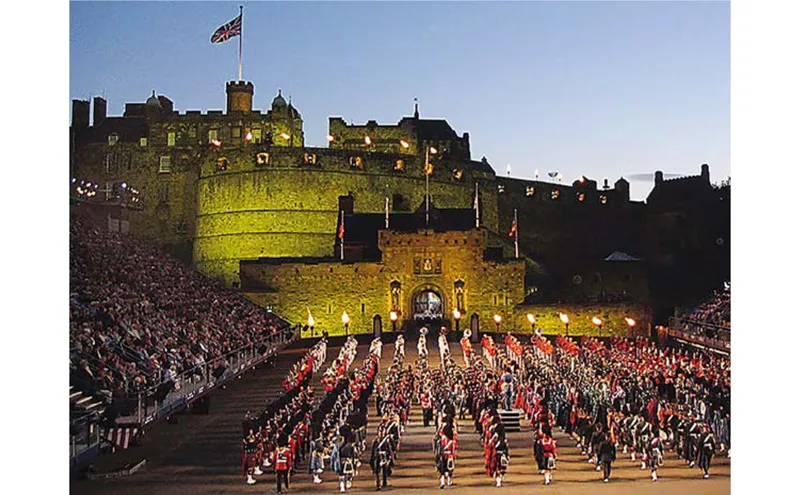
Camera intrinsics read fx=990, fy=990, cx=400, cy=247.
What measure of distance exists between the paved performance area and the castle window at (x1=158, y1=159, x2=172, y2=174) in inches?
1009

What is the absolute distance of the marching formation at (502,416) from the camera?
14.2 m

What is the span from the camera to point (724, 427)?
16484 mm

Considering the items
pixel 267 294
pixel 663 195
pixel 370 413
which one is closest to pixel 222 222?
pixel 267 294

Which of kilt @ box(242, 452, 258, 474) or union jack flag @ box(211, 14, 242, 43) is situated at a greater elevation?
union jack flag @ box(211, 14, 242, 43)

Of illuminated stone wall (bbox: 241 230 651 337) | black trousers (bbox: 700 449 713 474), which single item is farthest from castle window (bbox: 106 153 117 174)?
black trousers (bbox: 700 449 713 474)

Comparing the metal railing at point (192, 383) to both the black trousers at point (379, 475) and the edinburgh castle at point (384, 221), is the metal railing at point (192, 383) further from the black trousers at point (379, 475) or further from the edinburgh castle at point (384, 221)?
the edinburgh castle at point (384, 221)

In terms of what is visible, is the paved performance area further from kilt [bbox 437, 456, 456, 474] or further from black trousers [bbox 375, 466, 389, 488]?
kilt [bbox 437, 456, 456, 474]

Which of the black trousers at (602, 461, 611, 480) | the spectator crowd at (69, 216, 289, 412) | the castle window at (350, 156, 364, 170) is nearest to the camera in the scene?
the black trousers at (602, 461, 611, 480)

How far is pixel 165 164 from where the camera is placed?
42469 millimetres

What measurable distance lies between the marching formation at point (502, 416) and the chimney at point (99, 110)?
92.8ft

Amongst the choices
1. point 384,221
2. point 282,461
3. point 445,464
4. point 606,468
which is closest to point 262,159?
point 384,221

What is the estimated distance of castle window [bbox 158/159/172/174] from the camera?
4241cm

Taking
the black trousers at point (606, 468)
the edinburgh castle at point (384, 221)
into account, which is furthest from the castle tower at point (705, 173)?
the black trousers at point (606, 468)
